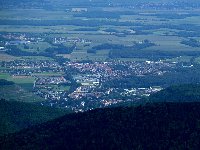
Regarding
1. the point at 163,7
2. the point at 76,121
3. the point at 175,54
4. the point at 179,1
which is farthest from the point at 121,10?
the point at 76,121

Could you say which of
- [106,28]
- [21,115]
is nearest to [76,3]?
[106,28]

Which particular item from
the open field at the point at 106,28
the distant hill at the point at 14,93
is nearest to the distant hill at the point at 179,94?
the distant hill at the point at 14,93

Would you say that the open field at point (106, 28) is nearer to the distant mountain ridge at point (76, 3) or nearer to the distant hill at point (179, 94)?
the distant mountain ridge at point (76, 3)

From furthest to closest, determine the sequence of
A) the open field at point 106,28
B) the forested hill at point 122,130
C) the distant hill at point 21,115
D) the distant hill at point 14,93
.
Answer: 1. the open field at point 106,28
2. the distant hill at point 14,93
3. the distant hill at point 21,115
4. the forested hill at point 122,130

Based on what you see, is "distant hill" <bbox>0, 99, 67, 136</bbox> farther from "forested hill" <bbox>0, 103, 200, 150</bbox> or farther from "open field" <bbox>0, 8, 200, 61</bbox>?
"open field" <bbox>0, 8, 200, 61</bbox>

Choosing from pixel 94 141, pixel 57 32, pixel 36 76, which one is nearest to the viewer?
pixel 94 141

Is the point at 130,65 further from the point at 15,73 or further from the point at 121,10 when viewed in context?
the point at 121,10
